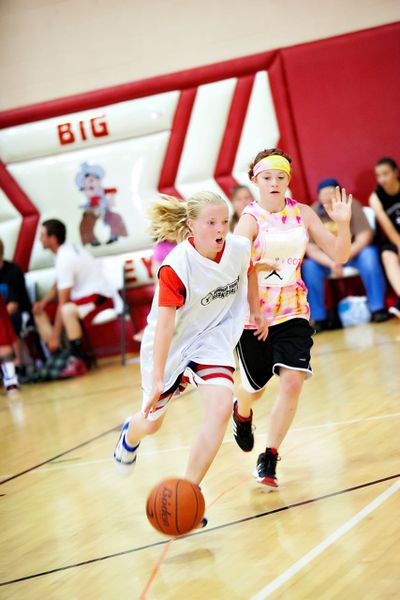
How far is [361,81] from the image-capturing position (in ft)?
26.2

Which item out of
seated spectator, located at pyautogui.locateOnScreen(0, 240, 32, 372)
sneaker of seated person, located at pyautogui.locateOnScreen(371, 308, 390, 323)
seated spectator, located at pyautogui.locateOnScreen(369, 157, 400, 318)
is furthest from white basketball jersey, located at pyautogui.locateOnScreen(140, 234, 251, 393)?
seated spectator, located at pyautogui.locateOnScreen(0, 240, 32, 372)

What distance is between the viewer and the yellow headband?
3.52 m

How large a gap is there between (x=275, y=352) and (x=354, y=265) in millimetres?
4384

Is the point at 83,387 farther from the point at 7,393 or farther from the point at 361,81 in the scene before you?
the point at 361,81

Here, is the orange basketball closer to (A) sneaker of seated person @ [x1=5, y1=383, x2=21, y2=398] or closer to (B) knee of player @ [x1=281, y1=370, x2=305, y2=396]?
(B) knee of player @ [x1=281, y1=370, x2=305, y2=396]

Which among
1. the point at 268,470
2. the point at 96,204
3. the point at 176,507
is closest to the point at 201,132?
the point at 96,204

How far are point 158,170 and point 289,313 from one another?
5.09 metres

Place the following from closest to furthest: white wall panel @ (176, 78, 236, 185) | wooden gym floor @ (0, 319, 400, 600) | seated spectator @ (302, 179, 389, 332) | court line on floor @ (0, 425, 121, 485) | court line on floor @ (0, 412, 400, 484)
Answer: wooden gym floor @ (0, 319, 400, 600) → court line on floor @ (0, 412, 400, 484) → court line on floor @ (0, 425, 121, 485) → seated spectator @ (302, 179, 389, 332) → white wall panel @ (176, 78, 236, 185)

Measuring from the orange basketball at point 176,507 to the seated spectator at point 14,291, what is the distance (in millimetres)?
5307

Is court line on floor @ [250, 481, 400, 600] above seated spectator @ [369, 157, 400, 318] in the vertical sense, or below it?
below

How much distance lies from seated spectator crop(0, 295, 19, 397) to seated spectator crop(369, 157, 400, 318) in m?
3.31

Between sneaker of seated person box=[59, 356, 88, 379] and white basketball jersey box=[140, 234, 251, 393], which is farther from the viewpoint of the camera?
sneaker of seated person box=[59, 356, 88, 379]

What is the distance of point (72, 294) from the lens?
8.20m

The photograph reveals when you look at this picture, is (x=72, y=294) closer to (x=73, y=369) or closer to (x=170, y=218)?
(x=73, y=369)
